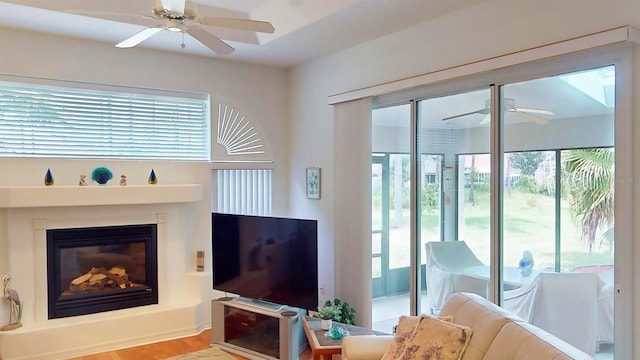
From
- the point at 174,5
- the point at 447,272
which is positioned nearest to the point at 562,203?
the point at 447,272

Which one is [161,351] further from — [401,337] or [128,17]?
[128,17]

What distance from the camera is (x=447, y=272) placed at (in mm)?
3701

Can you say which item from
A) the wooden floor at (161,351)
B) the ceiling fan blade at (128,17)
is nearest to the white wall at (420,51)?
the wooden floor at (161,351)

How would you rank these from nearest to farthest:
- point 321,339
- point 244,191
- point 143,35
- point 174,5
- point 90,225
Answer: point 174,5, point 143,35, point 321,339, point 90,225, point 244,191

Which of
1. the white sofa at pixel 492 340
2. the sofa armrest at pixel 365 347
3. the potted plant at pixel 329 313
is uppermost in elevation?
the white sofa at pixel 492 340

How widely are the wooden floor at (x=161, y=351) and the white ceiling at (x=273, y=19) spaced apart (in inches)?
108

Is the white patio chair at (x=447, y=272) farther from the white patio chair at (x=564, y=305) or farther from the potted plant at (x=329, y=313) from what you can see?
the potted plant at (x=329, y=313)

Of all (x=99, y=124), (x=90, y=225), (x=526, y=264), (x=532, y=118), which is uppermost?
(x=99, y=124)

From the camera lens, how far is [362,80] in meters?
4.27

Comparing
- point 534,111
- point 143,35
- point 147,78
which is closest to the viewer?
point 143,35

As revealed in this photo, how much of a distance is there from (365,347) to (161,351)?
7.40 feet

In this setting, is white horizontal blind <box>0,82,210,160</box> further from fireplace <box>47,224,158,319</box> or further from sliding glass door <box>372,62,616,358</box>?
sliding glass door <box>372,62,616,358</box>

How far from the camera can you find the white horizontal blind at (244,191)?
5016 millimetres

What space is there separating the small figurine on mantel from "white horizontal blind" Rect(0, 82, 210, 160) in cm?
111
